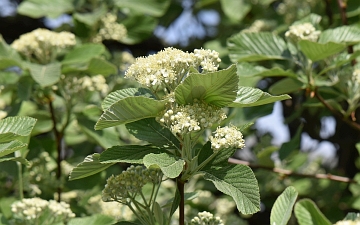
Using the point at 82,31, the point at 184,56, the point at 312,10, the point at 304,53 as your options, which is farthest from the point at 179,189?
the point at 312,10

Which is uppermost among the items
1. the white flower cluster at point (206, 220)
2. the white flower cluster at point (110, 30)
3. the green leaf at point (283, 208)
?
the white flower cluster at point (110, 30)

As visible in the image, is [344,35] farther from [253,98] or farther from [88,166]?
[88,166]

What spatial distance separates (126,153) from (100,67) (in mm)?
1140

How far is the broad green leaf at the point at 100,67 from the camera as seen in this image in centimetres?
260

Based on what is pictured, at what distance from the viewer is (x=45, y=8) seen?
11.0 ft

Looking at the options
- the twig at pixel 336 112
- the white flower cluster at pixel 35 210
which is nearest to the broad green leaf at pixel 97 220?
the white flower cluster at pixel 35 210

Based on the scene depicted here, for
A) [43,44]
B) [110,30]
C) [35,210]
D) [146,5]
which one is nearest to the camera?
[35,210]

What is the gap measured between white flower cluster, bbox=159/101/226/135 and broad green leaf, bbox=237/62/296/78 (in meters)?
0.94

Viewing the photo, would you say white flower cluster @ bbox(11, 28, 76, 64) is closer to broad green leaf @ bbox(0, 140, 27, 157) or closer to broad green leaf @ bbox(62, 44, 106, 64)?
broad green leaf @ bbox(62, 44, 106, 64)

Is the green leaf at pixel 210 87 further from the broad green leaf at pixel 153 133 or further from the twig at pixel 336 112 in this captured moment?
the twig at pixel 336 112

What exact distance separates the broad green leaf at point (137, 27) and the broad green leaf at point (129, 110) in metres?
2.05

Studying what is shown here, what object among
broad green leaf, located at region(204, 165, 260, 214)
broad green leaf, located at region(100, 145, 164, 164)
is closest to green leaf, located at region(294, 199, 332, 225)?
broad green leaf, located at region(204, 165, 260, 214)

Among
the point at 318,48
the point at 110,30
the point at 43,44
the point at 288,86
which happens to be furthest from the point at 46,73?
the point at 318,48

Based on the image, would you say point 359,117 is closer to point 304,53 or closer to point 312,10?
point 312,10
